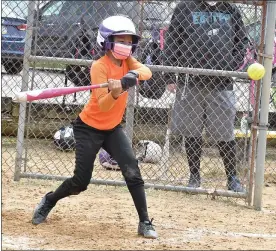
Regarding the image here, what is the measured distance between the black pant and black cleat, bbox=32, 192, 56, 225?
0.47 ft

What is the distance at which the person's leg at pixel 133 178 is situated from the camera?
5.05 metres

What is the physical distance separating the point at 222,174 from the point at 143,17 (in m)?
1.95

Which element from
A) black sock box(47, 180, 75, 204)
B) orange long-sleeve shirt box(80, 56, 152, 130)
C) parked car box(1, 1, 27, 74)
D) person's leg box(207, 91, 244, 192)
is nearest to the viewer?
orange long-sleeve shirt box(80, 56, 152, 130)

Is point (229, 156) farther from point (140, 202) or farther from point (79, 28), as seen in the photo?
point (79, 28)

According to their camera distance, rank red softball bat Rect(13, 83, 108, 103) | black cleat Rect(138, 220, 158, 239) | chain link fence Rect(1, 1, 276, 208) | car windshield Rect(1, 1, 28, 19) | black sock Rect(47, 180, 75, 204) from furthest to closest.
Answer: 1. car windshield Rect(1, 1, 28, 19)
2. chain link fence Rect(1, 1, 276, 208)
3. black sock Rect(47, 180, 75, 204)
4. black cleat Rect(138, 220, 158, 239)
5. red softball bat Rect(13, 83, 108, 103)

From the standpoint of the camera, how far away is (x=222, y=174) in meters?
7.70

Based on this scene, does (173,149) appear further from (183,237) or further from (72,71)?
(183,237)

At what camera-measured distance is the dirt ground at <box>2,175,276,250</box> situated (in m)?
4.85

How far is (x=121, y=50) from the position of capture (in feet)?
16.8

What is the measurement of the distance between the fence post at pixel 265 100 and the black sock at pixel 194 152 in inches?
27.6

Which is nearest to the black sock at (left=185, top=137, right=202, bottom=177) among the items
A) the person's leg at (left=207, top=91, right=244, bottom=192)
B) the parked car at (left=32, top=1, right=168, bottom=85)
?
the person's leg at (left=207, top=91, right=244, bottom=192)

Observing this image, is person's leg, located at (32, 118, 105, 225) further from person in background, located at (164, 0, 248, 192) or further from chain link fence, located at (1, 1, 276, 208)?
person in background, located at (164, 0, 248, 192)

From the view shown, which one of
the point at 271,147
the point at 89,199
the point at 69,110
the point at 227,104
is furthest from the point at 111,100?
the point at 271,147

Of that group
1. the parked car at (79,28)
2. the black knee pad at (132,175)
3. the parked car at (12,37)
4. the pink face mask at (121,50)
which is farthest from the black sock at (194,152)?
the parked car at (12,37)
